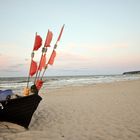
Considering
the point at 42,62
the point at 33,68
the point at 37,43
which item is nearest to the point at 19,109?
the point at 33,68

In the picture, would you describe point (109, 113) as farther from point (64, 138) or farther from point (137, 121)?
point (64, 138)

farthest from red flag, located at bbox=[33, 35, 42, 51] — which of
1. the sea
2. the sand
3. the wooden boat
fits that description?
the sea

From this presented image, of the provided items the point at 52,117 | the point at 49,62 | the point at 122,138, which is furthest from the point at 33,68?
the point at 122,138

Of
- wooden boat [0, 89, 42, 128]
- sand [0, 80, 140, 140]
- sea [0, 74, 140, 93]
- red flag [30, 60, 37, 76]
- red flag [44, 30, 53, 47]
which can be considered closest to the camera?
sand [0, 80, 140, 140]

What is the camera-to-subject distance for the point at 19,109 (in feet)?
17.9

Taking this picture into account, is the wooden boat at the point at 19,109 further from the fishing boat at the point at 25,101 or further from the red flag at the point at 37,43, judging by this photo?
the red flag at the point at 37,43

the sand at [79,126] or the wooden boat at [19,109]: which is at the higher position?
the wooden boat at [19,109]

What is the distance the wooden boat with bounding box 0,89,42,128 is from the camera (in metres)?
5.29

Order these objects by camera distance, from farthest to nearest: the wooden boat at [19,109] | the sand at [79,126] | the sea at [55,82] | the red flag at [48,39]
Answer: the sea at [55,82]
the red flag at [48,39]
the wooden boat at [19,109]
the sand at [79,126]

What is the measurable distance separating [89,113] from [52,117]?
1710 millimetres

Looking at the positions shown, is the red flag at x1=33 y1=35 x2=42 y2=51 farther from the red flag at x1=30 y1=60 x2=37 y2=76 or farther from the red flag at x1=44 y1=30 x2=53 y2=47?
the red flag at x1=30 y1=60 x2=37 y2=76

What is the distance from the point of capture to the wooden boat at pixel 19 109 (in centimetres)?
529

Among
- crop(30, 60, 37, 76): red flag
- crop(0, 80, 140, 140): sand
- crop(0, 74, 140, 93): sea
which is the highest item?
crop(30, 60, 37, 76): red flag

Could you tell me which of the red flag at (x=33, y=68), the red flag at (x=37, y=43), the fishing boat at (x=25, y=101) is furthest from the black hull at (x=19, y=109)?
the red flag at (x=37, y=43)
